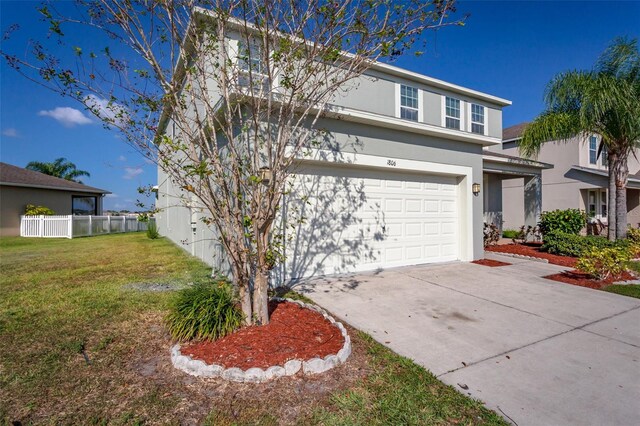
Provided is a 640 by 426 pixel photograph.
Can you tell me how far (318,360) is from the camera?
126 inches

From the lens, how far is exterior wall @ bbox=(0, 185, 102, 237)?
55.3 feet

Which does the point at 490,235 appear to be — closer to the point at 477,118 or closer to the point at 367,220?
the point at 477,118

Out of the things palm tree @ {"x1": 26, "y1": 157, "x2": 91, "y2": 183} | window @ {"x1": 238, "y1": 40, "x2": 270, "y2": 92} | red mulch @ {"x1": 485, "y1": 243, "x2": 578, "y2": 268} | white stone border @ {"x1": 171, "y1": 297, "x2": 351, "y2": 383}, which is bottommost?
white stone border @ {"x1": 171, "y1": 297, "x2": 351, "y2": 383}

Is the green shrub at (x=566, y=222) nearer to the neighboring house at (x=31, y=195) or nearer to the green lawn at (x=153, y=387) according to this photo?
the green lawn at (x=153, y=387)

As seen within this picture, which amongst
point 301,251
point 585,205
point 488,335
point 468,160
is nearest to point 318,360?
point 488,335

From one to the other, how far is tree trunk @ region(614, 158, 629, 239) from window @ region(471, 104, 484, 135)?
4470 millimetres

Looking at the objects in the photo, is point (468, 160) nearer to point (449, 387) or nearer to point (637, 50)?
point (637, 50)

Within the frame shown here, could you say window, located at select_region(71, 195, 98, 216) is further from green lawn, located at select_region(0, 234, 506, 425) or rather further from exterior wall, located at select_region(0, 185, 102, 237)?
green lawn, located at select_region(0, 234, 506, 425)

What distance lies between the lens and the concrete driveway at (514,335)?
2.84m

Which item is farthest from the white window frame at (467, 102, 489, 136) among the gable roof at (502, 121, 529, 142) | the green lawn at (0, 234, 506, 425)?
the gable roof at (502, 121, 529, 142)

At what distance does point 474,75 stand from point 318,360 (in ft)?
28.7

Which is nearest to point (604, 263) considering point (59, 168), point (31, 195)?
point (31, 195)

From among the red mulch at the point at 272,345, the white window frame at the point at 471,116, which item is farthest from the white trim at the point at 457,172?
the red mulch at the point at 272,345

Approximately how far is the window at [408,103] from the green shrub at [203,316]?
6873 millimetres
